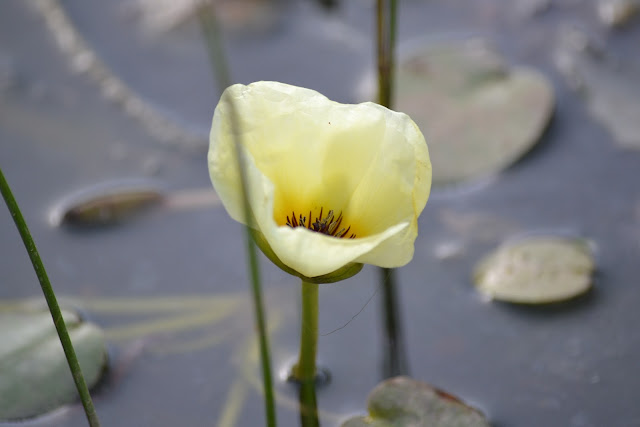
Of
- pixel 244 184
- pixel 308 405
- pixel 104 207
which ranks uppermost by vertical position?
pixel 244 184

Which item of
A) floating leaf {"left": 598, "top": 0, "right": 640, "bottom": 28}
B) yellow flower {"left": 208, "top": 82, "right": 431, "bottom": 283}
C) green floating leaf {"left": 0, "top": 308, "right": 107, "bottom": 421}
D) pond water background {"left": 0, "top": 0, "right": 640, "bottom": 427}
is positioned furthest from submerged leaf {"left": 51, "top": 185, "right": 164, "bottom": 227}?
floating leaf {"left": 598, "top": 0, "right": 640, "bottom": 28}

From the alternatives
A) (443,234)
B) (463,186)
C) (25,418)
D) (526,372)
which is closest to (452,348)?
(526,372)

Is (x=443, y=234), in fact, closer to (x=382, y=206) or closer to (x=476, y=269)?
(x=476, y=269)

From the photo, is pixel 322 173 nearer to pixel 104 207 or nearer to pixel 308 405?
pixel 308 405

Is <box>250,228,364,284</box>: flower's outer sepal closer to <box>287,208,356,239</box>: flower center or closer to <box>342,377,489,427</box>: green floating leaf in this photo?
<box>287,208,356,239</box>: flower center

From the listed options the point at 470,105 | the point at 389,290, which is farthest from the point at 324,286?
the point at 470,105

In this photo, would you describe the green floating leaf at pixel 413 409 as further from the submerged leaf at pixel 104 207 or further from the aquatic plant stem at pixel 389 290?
the submerged leaf at pixel 104 207
